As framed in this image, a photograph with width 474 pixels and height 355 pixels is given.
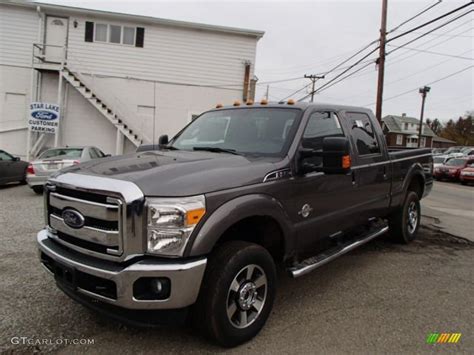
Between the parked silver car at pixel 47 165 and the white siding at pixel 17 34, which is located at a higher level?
the white siding at pixel 17 34

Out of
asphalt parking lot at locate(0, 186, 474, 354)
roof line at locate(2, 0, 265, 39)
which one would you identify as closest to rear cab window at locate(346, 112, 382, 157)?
asphalt parking lot at locate(0, 186, 474, 354)

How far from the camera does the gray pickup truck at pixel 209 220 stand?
88.0 inches

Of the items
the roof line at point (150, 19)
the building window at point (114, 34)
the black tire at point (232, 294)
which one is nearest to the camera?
the black tire at point (232, 294)

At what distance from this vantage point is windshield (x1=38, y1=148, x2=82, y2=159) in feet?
31.6

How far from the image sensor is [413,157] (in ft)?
18.1

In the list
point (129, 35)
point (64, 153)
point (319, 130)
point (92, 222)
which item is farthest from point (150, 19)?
point (92, 222)

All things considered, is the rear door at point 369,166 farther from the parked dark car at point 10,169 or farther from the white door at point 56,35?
the white door at point 56,35

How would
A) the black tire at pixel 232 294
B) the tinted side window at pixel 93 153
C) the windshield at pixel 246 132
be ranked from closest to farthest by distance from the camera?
the black tire at pixel 232 294 → the windshield at pixel 246 132 → the tinted side window at pixel 93 153

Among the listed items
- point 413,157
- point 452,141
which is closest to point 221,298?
point 413,157

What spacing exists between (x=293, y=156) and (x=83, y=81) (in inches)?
594

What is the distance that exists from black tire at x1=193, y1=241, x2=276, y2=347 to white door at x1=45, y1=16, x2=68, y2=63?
17.0 metres

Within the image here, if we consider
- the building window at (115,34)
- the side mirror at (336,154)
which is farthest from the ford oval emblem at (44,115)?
the side mirror at (336,154)

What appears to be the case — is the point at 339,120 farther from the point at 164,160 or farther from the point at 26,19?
the point at 26,19

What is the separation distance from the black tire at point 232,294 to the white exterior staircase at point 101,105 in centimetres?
1430
